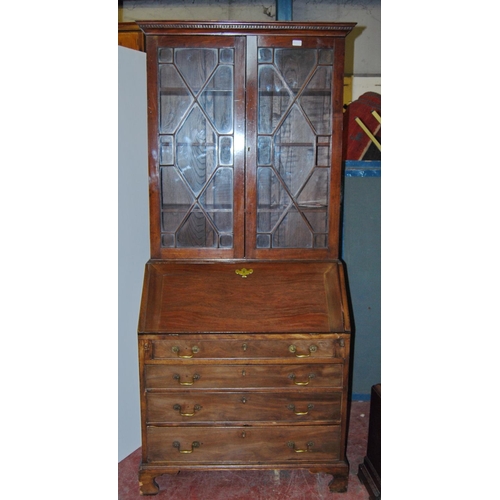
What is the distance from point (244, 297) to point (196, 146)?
74cm

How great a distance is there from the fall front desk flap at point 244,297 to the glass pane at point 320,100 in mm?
660

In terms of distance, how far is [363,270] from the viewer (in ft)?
9.65

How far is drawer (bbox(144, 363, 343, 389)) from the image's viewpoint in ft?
6.81

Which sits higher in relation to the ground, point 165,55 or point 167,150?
point 165,55

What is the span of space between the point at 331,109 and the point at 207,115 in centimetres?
58

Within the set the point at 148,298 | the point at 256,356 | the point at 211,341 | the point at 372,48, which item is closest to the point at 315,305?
the point at 256,356

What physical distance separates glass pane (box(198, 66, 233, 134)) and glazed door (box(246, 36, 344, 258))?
0.32ft

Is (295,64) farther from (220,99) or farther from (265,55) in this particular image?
(220,99)

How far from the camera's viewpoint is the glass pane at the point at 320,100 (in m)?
2.12

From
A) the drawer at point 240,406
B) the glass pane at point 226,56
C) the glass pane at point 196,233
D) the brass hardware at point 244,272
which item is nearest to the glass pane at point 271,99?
the glass pane at point 226,56

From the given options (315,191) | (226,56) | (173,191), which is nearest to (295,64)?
(226,56)

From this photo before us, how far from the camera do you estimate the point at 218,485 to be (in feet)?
7.32

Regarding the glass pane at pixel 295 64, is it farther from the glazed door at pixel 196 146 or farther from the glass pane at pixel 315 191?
the glass pane at pixel 315 191

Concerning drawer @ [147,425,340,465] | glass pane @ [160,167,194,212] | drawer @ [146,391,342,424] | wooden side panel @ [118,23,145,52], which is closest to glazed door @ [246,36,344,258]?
glass pane @ [160,167,194,212]
